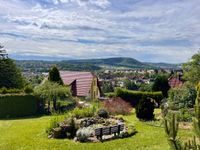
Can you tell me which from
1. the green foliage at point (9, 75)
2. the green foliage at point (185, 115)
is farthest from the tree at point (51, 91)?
the green foliage at point (185, 115)

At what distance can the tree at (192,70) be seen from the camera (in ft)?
103

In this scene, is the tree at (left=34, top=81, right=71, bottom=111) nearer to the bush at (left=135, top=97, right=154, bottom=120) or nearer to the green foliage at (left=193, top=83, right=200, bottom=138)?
the bush at (left=135, top=97, right=154, bottom=120)

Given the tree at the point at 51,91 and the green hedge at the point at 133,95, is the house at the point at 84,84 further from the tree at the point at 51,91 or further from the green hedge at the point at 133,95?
the tree at the point at 51,91

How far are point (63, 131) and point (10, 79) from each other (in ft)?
88.9

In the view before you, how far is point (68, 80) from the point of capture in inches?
2036

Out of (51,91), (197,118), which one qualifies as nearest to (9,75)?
(51,91)

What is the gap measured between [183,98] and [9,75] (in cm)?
2514

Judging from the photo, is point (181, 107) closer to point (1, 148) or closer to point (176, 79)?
point (1, 148)

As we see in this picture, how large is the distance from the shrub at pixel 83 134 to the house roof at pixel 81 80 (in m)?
31.3

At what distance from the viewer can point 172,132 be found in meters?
4.82

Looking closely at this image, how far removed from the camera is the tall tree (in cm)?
4319

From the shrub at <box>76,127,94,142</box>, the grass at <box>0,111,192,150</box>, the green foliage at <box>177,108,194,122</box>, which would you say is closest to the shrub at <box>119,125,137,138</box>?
the grass at <box>0,111,192,150</box>

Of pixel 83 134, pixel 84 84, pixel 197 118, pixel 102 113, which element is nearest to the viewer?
pixel 197 118

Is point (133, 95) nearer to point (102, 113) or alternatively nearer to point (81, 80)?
point (102, 113)
